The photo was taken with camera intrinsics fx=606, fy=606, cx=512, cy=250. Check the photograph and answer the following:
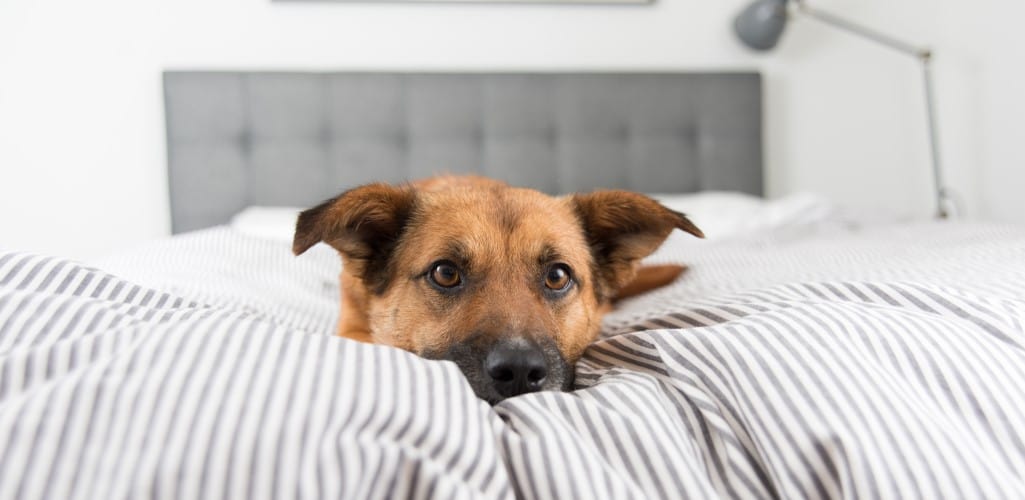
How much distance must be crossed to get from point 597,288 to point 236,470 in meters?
1.04

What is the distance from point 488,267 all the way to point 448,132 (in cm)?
227

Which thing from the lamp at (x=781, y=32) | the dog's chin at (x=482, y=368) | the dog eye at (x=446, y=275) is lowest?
the dog's chin at (x=482, y=368)

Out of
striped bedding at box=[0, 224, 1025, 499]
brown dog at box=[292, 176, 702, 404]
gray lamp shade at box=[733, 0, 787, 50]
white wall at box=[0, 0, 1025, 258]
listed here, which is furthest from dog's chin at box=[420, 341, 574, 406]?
gray lamp shade at box=[733, 0, 787, 50]

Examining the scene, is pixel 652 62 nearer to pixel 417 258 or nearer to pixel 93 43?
pixel 417 258

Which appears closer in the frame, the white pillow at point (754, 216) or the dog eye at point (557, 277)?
the dog eye at point (557, 277)

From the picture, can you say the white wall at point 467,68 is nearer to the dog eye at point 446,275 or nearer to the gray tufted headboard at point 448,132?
the gray tufted headboard at point 448,132

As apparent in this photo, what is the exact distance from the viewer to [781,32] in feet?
10.9

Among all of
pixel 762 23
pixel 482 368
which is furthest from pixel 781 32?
pixel 482 368

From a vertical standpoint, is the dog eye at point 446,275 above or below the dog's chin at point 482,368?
above

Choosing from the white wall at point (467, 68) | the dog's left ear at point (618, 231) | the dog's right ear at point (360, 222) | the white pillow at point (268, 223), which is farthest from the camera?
the white wall at point (467, 68)

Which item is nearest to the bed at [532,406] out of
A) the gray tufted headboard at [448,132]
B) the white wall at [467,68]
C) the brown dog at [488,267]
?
the brown dog at [488,267]

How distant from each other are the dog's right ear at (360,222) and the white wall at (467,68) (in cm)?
229

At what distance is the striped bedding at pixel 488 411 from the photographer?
49 cm

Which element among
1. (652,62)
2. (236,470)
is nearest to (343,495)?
(236,470)
